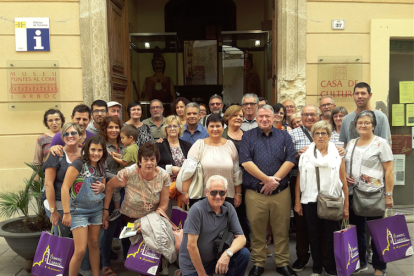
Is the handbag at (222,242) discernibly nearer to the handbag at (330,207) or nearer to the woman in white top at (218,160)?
the woman in white top at (218,160)

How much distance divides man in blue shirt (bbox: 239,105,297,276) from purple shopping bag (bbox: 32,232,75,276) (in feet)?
6.05

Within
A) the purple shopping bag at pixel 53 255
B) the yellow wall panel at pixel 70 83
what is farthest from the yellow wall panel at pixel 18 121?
the purple shopping bag at pixel 53 255

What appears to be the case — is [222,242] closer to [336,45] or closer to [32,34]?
[336,45]

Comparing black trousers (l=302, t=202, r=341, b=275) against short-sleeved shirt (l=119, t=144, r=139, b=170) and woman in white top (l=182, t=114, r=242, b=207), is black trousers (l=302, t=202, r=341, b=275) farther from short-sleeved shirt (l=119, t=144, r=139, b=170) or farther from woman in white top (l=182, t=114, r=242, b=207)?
short-sleeved shirt (l=119, t=144, r=139, b=170)

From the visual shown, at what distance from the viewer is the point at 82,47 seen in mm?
5770

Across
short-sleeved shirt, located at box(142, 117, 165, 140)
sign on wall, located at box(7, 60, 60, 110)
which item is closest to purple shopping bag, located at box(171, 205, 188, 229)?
short-sleeved shirt, located at box(142, 117, 165, 140)

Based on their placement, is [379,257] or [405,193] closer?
[379,257]

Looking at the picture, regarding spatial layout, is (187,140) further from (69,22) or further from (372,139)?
(69,22)

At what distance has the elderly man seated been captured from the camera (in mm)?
3195

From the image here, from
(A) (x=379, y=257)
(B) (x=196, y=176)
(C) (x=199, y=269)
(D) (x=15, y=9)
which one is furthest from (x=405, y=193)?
(D) (x=15, y=9)

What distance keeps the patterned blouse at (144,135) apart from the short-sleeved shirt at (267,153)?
127 centimetres

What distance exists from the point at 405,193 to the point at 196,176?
14.4 ft

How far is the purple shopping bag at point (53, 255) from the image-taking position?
141 inches

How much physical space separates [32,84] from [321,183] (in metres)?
4.40
